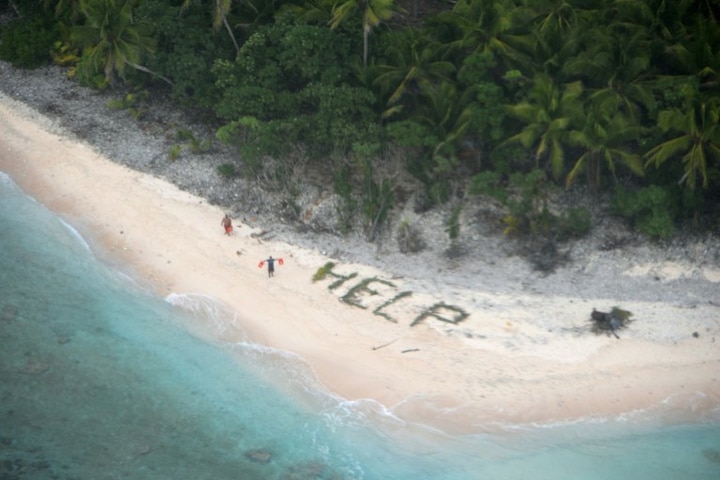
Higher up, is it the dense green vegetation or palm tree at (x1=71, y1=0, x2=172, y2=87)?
the dense green vegetation

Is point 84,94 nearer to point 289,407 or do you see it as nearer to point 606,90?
point 289,407

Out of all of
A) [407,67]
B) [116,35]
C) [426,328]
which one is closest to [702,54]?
[407,67]

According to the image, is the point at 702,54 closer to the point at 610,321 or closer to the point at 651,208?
the point at 651,208

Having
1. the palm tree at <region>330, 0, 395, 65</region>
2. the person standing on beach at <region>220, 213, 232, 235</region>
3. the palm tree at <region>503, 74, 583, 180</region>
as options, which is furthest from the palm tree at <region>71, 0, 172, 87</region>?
the palm tree at <region>503, 74, 583, 180</region>

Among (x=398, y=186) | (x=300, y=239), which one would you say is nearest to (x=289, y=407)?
(x=300, y=239)

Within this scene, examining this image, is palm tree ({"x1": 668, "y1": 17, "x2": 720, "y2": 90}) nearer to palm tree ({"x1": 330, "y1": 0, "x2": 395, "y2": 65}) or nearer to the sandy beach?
the sandy beach

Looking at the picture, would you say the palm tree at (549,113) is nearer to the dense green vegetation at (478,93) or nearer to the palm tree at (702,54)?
the dense green vegetation at (478,93)
